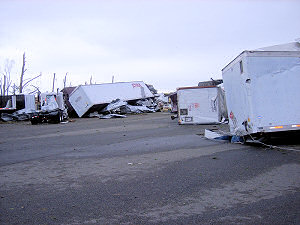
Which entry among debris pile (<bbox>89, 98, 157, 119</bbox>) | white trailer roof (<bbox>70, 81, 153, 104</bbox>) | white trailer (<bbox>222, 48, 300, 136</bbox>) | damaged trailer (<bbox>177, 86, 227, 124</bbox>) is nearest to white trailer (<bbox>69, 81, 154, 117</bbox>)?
white trailer roof (<bbox>70, 81, 153, 104</bbox>)

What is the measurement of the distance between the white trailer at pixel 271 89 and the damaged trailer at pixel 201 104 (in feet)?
34.8

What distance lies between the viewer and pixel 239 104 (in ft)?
35.1

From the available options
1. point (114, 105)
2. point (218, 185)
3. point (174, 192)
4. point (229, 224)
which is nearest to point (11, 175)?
point (174, 192)

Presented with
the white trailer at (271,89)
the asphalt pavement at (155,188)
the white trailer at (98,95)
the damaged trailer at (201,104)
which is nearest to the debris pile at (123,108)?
the white trailer at (98,95)

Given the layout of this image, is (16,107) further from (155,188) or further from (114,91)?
(155,188)

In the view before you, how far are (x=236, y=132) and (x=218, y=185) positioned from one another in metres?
5.97

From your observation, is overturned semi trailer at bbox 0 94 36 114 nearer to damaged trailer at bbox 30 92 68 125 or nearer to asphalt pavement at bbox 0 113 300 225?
damaged trailer at bbox 30 92 68 125

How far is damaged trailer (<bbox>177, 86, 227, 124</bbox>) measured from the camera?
802 inches

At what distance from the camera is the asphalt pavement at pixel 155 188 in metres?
4.17

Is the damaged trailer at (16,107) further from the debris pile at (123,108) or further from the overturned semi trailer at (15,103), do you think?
the debris pile at (123,108)

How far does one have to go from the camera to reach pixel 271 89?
9.55 m

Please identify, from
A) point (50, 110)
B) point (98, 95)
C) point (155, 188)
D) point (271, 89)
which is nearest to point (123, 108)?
point (98, 95)

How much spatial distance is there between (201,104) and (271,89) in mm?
10874

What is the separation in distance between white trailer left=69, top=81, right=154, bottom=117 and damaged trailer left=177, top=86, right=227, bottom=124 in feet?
52.1
